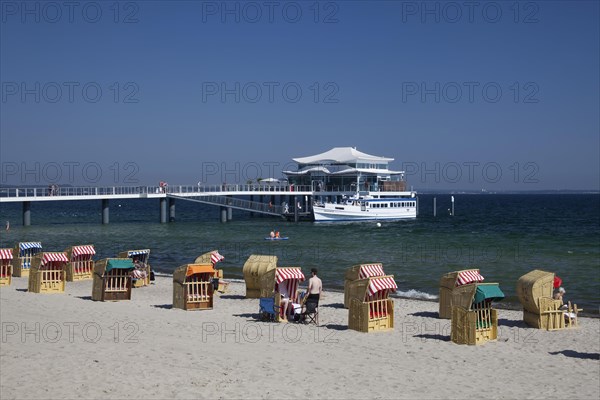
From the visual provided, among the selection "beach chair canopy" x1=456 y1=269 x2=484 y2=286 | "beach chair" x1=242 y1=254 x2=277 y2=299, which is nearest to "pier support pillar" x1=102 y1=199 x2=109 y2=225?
"beach chair" x1=242 y1=254 x2=277 y2=299

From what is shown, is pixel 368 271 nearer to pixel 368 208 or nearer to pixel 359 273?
pixel 359 273

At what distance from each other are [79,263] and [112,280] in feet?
18.6

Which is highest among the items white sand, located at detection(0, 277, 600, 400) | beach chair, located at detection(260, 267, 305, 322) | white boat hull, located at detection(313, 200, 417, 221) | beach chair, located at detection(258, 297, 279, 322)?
white boat hull, located at detection(313, 200, 417, 221)

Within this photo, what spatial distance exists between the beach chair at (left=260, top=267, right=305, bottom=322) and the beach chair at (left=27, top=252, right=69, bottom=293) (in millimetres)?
6334

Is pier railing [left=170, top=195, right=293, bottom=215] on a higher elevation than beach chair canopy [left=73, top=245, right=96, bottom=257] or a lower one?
higher

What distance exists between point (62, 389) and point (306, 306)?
660cm

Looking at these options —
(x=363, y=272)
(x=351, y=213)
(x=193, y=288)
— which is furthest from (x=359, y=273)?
(x=351, y=213)

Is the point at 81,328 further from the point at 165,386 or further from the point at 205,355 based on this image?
the point at 165,386

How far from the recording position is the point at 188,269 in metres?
16.9

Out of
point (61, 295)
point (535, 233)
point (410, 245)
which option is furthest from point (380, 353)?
point (535, 233)

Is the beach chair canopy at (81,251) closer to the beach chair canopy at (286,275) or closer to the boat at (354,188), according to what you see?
the beach chair canopy at (286,275)

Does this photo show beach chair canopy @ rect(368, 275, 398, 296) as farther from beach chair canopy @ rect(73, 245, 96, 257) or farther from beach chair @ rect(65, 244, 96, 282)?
beach chair canopy @ rect(73, 245, 96, 257)

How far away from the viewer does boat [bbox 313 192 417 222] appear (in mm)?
61250

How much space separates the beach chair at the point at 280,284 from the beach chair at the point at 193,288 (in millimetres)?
1398
